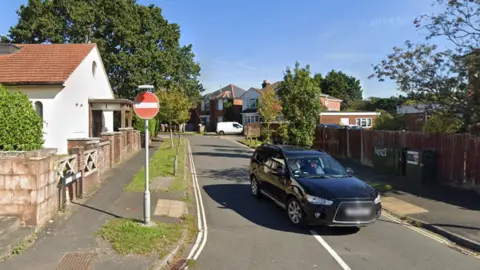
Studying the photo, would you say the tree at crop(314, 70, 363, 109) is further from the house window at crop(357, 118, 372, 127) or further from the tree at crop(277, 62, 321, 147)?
the tree at crop(277, 62, 321, 147)

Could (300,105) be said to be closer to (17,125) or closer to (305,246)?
(305,246)

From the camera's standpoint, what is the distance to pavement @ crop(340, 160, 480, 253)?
8.09m

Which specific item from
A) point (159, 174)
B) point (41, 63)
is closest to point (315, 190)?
point (159, 174)

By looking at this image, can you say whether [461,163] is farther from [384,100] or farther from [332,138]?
[384,100]

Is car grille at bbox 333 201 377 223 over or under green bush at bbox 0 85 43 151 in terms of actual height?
under

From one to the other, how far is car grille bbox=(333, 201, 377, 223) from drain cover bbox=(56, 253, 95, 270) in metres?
4.42

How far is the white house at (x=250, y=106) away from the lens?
61.2 meters

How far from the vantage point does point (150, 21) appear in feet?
123

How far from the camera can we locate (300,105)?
846 inches

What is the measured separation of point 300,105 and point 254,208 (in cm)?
1209

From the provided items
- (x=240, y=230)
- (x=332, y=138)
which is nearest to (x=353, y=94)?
(x=332, y=138)

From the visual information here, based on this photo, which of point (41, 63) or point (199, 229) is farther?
point (41, 63)

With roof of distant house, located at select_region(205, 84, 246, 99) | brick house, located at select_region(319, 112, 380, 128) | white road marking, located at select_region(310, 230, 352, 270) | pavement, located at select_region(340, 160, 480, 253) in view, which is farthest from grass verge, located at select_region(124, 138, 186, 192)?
roof of distant house, located at select_region(205, 84, 246, 99)

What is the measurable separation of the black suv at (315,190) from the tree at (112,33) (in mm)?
27630
